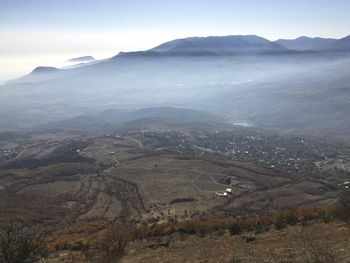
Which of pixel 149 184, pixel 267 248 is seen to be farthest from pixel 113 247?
pixel 149 184

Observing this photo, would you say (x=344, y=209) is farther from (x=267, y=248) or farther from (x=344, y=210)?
(x=267, y=248)

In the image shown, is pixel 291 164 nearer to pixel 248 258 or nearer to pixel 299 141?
pixel 299 141

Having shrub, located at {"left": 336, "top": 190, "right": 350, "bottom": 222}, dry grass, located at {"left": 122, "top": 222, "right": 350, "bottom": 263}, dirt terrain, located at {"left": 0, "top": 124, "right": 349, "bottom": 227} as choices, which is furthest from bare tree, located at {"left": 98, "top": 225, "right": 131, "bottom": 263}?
dirt terrain, located at {"left": 0, "top": 124, "right": 349, "bottom": 227}

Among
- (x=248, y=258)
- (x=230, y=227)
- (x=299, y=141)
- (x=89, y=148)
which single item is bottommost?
(x=299, y=141)

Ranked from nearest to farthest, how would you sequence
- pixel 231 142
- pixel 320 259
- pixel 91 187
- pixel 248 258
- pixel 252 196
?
pixel 320 259 → pixel 248 258 → pixel 252 196 → pixel 91 187 → pixel 231 142

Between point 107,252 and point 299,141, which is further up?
point 107,252

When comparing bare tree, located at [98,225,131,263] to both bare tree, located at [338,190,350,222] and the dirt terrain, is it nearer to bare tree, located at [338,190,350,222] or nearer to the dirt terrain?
bare tree, located at [338,190,350,222]

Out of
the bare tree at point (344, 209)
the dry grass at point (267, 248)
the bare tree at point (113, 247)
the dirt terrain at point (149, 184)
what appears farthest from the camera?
the dirt terrain at point (149, 184)

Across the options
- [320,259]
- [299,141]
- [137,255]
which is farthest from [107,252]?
[299,141]

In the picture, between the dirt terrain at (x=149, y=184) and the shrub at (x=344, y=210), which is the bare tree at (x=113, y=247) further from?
the dirt terrain at (x=149, y=184)

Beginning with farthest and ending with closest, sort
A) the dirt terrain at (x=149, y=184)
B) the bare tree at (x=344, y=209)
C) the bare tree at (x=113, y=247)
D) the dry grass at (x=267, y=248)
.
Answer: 1. the dirt terrain at (x=149, y=184)
2. the bare tree at (x=344, y=209)
3. the bare tree at (x=113, y=247)
4. the dry grass at (x=267, y=248)

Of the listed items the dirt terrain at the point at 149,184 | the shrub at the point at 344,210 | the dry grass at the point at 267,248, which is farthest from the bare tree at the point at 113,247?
the dirt terrain at the point at 149,184
